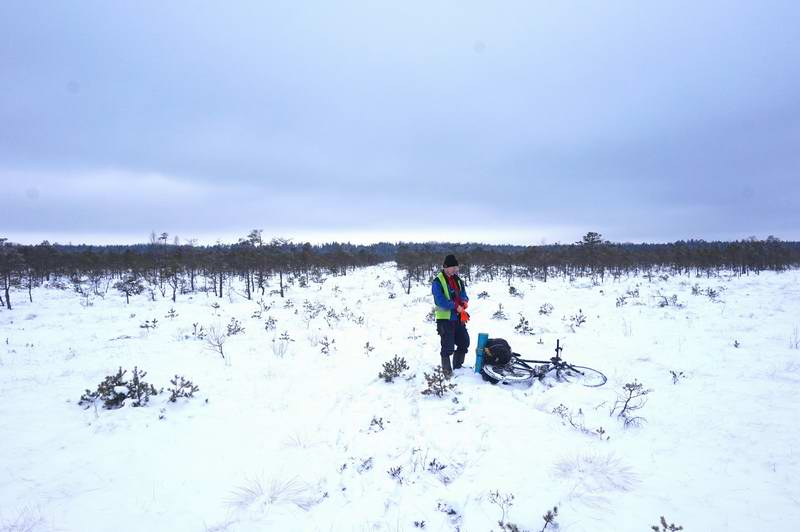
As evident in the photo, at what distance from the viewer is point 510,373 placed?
6465 millimetres

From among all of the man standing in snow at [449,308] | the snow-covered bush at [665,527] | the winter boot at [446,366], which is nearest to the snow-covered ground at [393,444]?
the snow-covered bush at [665,527]

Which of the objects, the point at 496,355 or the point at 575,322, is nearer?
the point at 496,355

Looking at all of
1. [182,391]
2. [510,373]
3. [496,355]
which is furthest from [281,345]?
[510,373]

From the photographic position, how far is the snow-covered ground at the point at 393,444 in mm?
3322

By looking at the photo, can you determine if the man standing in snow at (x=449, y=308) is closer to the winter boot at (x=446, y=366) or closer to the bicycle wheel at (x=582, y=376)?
the winter boot at (x=446, y=366)

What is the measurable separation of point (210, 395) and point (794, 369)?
10301 mm

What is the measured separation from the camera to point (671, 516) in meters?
3.18

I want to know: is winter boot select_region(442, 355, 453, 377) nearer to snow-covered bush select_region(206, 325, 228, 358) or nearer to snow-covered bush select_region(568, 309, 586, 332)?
snow-covered bush select_region(206, 325, 228, 358)

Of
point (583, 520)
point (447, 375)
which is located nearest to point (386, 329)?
point (447, 375)

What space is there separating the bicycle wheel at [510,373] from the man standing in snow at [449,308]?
2.43ft

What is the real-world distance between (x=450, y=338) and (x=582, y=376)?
2471 millimetres

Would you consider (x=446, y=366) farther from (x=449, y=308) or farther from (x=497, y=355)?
(x=449, y=308)

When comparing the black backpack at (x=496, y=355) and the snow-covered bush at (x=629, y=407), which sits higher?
the black backpack at (x=496, y=355)

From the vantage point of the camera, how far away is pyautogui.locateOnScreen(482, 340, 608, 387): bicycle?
20.8 ft
